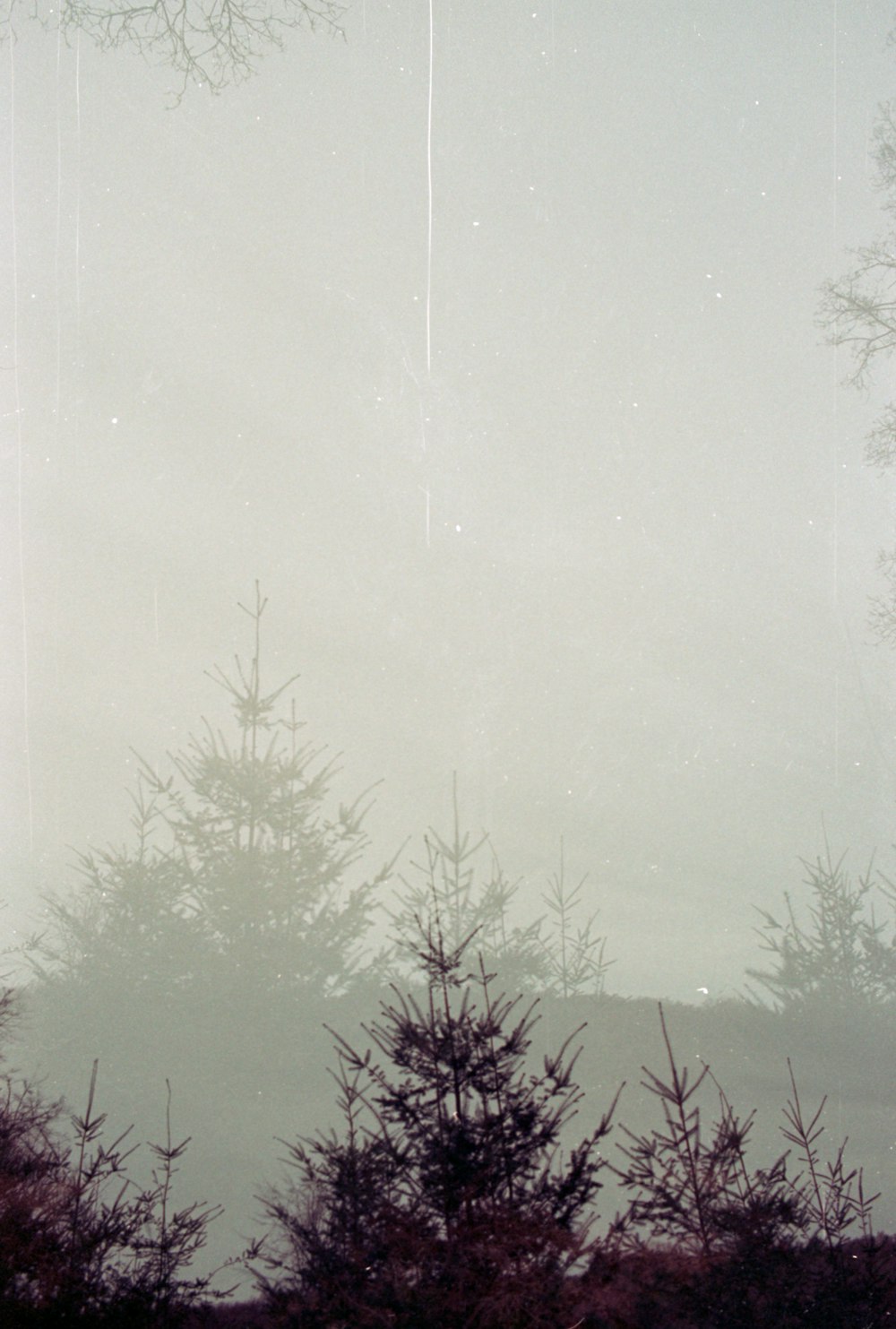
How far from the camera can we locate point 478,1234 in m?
4.11

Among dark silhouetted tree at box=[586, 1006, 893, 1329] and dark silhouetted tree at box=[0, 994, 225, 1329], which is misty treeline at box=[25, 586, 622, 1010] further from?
dark silhouetted tree at box=[586, 1006, 893, 1329]

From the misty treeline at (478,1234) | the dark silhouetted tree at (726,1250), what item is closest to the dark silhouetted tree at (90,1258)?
the misty treeline at (478,1234)

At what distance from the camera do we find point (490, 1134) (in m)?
4.32

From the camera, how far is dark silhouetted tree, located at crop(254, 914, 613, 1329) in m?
3.97

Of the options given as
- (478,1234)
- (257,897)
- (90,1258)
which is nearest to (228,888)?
(257,897)

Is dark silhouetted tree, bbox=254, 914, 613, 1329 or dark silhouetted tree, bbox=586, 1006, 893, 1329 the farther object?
dark silhouetted tree, bbox=586, 1006, 893, 1329

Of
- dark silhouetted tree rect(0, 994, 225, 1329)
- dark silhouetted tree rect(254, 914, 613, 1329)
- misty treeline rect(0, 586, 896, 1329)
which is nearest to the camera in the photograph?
dark silhouetted tree rect(254, 914, 613, 1329)

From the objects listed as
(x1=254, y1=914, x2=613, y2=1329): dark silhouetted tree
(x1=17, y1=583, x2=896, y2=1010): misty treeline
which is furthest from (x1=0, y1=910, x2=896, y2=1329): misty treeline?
(x1=17, y1=583, x2=896, y2=1010): misty treeline

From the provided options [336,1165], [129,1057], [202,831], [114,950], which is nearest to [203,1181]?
[129,1057]

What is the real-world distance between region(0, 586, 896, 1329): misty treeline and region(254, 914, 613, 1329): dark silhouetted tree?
0.01m

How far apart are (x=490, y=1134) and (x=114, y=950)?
9286mm

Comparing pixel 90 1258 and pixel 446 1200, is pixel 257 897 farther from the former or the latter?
pixel 446 1200

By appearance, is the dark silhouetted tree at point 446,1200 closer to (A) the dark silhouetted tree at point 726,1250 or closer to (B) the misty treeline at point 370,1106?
(B) the misty treeline at point 370,1106

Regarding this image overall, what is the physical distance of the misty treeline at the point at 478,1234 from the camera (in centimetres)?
405
